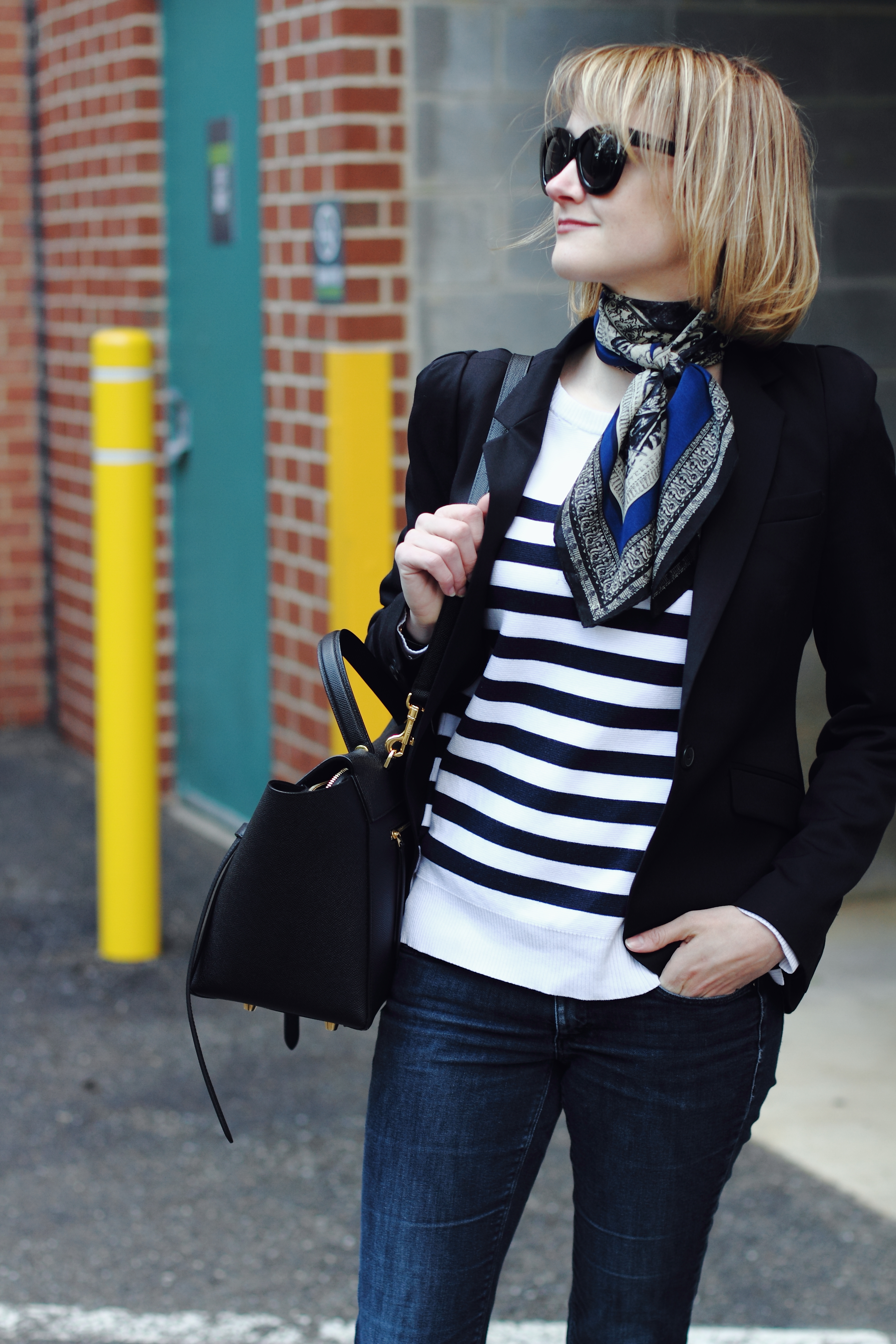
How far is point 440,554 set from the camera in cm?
194

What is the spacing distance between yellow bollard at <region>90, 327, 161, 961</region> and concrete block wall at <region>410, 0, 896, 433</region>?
2.96 feet

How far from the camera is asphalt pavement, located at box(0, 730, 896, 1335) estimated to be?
3.29 metres

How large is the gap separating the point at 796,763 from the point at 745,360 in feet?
1.59

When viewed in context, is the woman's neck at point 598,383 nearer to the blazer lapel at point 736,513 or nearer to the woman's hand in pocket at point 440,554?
the blazer lapel at point 736,513

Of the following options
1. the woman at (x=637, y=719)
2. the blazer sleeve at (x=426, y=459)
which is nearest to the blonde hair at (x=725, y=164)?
the woman at (x=637, y=719)

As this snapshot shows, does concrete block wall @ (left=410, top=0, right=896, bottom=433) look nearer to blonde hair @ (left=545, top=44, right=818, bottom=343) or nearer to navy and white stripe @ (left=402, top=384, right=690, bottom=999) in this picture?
blonde hair @ (left=545, top=44, right=818, bottom=343)

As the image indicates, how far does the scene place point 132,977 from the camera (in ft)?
16.2

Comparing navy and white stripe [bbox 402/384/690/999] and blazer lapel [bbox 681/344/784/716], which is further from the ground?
blazer lapel [bbox 681/344/784/716]

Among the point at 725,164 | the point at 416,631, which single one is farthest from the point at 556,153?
the point at 416,631

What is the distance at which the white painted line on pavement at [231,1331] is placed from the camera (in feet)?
10.2

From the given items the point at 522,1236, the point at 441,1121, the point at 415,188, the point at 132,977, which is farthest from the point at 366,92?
the point at 441,1121

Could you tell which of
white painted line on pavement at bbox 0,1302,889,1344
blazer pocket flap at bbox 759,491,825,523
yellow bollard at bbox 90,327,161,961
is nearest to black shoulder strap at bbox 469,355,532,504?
blazer pocket flap at bbox 759,491,825,523

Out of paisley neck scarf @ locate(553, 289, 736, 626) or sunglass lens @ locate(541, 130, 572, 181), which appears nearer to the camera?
paisley neck scarf @ locate(553, 289, 736, 626)

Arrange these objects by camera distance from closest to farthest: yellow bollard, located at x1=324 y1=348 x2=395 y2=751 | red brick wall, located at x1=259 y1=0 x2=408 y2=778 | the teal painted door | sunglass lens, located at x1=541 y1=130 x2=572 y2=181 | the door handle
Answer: sunglass lens, located at x1=541 y1=130 x2=572 y2=181 < red brick wall, located at x1=259 y1=0 x2=408 y2=778 < yellow bollard, located at x1=324 y1=348 x2=395 y2=751 < the teal painted door < the door handle
